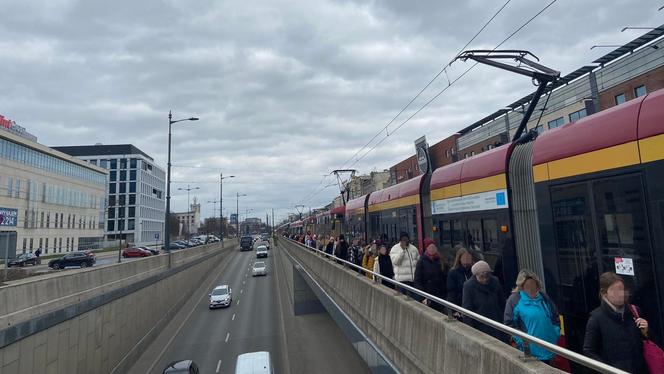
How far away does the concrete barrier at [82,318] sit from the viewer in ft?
34.7

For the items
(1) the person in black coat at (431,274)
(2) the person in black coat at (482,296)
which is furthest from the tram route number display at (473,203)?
(2) the person in black coat at (482,296)

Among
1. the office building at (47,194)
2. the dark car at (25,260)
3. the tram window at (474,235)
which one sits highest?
the office building at (47,194)

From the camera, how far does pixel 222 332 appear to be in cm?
3152

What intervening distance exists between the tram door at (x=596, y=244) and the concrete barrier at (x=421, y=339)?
2.06 m

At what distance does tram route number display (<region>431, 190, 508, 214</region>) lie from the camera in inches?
331

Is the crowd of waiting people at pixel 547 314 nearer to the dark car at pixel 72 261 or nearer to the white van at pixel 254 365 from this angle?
the white van at pixel 254 365

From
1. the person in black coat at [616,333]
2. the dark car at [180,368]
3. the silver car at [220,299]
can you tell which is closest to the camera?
the person in black coat at [616,333]

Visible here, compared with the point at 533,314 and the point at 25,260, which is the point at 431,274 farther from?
the point at 25,260

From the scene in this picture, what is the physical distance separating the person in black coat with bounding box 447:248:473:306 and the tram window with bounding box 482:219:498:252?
213 cm

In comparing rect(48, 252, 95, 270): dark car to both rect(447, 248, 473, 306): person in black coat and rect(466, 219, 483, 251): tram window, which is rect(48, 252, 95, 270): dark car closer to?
rect(466, 219, 483, 251): tram window

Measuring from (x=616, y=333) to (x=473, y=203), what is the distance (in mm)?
6018

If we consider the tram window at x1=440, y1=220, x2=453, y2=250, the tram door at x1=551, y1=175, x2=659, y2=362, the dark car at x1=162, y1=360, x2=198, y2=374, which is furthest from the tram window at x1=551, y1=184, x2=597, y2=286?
the dark car at x1=162, y1=360, x2=198, y2=374

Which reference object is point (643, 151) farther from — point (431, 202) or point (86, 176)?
point (86, 176)

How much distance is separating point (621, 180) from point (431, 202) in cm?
703
